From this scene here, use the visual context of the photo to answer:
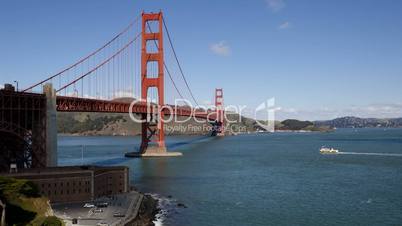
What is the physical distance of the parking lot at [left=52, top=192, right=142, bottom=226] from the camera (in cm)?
2672

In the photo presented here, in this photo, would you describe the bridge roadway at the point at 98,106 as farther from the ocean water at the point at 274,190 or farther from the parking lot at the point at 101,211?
the parking lot at the point at 101,211

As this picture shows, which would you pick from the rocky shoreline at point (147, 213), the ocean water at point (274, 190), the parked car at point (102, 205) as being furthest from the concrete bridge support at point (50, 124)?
the parked car at point (102, 205)

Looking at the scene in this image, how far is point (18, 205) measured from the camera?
27016mm

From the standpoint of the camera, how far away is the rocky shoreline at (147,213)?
92.1 feet

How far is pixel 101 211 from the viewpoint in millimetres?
28969

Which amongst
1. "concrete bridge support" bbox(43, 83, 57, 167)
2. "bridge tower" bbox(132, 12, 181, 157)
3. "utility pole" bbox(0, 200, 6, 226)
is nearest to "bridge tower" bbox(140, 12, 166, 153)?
"bridge tower" bbox(132, 12, 181, 157)

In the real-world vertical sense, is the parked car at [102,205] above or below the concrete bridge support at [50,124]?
below

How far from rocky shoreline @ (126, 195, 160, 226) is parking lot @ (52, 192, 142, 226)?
470 mm

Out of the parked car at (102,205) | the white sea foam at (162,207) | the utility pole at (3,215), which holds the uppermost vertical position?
the utility pole at (3,215)

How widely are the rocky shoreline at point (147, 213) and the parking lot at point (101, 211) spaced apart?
0.47 metres

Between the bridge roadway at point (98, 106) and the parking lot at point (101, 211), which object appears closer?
the parking lot at point (101, 211)

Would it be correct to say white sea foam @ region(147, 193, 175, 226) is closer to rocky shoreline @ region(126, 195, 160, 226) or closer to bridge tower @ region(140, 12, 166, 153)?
rocky shoreline @ region(126, 195, 160, 226)

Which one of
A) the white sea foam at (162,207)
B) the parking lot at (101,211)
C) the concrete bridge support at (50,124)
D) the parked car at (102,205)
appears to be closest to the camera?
the parking lot at (101,211)

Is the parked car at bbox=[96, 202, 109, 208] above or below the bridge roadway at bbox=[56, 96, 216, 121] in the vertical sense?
below
